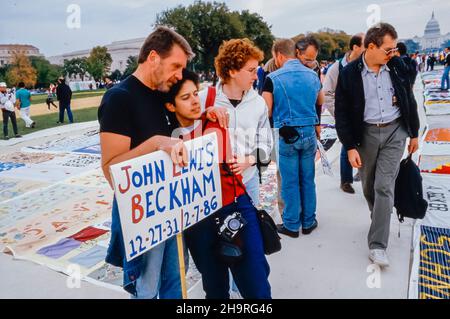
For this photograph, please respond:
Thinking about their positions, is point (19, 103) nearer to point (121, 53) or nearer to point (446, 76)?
point (446, 76)

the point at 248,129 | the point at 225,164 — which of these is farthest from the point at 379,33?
the point at 225,164

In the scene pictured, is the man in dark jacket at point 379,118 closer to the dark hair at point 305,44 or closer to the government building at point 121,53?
the dark hair at point 305,44

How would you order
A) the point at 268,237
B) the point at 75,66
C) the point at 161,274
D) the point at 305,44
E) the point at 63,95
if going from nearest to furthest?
the point at 161,274 → the point at 268,237 → the point at 305,44 → the point at 63,95 → the point at 75,66

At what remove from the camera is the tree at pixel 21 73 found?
58.4 m

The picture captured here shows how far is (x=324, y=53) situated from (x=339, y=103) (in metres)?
72.3

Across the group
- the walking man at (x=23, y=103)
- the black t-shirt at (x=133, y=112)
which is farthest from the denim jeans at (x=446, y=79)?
the walking man at (x=23, y=103)

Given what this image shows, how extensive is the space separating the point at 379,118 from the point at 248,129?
1116 millimetres

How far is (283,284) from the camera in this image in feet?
8.70

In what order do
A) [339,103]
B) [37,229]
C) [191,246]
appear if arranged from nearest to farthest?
[191,246]
[339,103]
[37,229]

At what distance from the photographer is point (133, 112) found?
1.65 meters

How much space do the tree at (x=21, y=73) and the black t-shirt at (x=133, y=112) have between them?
216 feet

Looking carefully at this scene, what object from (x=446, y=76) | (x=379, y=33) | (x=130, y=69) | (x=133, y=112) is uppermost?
(x=130, y=69)
